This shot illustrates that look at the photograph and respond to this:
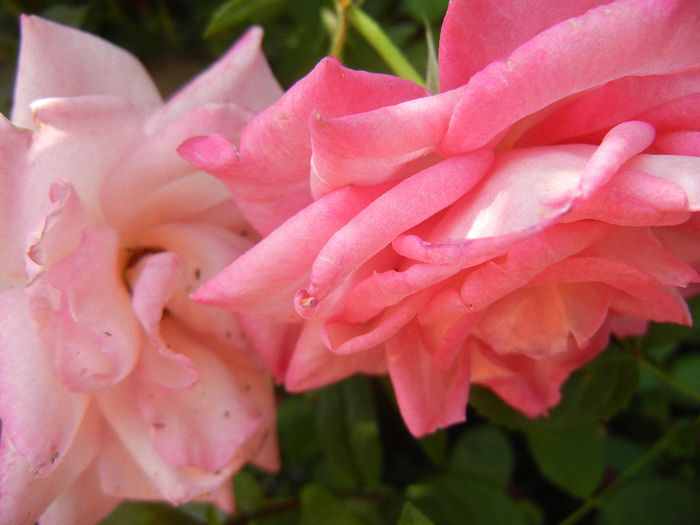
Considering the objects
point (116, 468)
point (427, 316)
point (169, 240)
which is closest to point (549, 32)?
point (427, 316)

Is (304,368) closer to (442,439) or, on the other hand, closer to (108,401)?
(108,401)

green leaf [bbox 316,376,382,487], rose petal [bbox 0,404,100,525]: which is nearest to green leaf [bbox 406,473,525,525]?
green leaf [bbox 316,376,382,487]

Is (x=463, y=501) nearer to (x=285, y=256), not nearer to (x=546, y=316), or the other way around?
(x=546, y=316)

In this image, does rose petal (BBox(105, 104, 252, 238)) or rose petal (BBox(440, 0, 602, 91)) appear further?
Answer: rose petal (BBox(105, 104, 252, 238))

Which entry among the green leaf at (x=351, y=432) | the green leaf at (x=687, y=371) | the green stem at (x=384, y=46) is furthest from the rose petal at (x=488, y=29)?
the green leaf at (x=687, y=371)

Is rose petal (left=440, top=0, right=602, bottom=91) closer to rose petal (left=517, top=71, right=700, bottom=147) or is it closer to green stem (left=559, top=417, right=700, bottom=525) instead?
rose petal (left=517, top=71, right=700, bottom=147)

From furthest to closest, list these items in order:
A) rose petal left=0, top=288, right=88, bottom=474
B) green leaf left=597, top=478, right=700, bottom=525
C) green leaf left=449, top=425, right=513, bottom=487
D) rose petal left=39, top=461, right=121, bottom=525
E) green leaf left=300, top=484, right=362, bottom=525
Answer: green leaf left=449, top=425, right=513, bottom=487, green leaf left=597, top=478, right=700, bottom=525, green leaf left=300, top=484, right=362, bottom=525, rose petal left=39, top=461, right=121, bottom=525, rose petal left=0, top=288, right=88, bottom=474

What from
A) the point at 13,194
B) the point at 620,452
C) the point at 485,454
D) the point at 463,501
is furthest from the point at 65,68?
the point at 620,452
